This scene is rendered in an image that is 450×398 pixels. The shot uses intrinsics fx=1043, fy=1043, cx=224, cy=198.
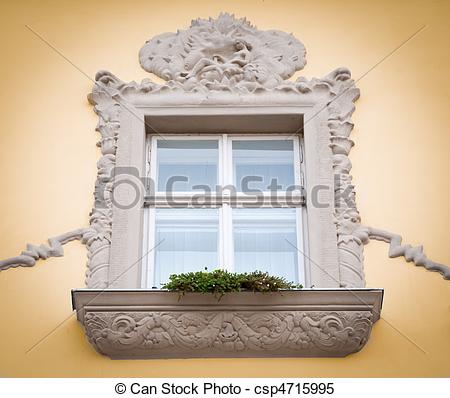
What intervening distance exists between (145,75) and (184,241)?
143 centimetres

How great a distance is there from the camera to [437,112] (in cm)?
763

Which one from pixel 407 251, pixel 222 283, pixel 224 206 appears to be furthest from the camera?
pixel 224 206

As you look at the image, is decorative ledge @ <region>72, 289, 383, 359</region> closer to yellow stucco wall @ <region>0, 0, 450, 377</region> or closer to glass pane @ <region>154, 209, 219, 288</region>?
yellow stucco wall @ <region>0, 0, 450, 377</region>

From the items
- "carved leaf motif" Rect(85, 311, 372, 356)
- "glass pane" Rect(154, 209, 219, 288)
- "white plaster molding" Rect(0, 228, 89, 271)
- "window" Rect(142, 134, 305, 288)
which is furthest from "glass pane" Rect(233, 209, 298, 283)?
"white plaster molding" Rect(0, 228, 89, 271)

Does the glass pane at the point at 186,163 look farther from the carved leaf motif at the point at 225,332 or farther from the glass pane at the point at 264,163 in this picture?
the carved leaf motif at the point at 225,332

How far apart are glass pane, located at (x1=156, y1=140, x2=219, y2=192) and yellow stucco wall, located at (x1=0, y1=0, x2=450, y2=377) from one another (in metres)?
0.54

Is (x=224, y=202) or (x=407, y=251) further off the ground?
(x=224, y=202)

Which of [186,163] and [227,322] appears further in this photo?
[186,163]

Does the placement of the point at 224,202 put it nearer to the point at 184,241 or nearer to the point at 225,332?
the point at 184,241

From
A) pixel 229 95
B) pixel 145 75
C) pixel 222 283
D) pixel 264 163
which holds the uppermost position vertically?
pixel 145 75

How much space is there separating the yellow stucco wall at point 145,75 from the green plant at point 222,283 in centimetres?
44

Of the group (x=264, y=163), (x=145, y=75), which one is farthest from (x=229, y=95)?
(x=145, y=75)

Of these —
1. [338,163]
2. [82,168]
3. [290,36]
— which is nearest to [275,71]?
[290,36]

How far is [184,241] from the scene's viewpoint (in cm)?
720
